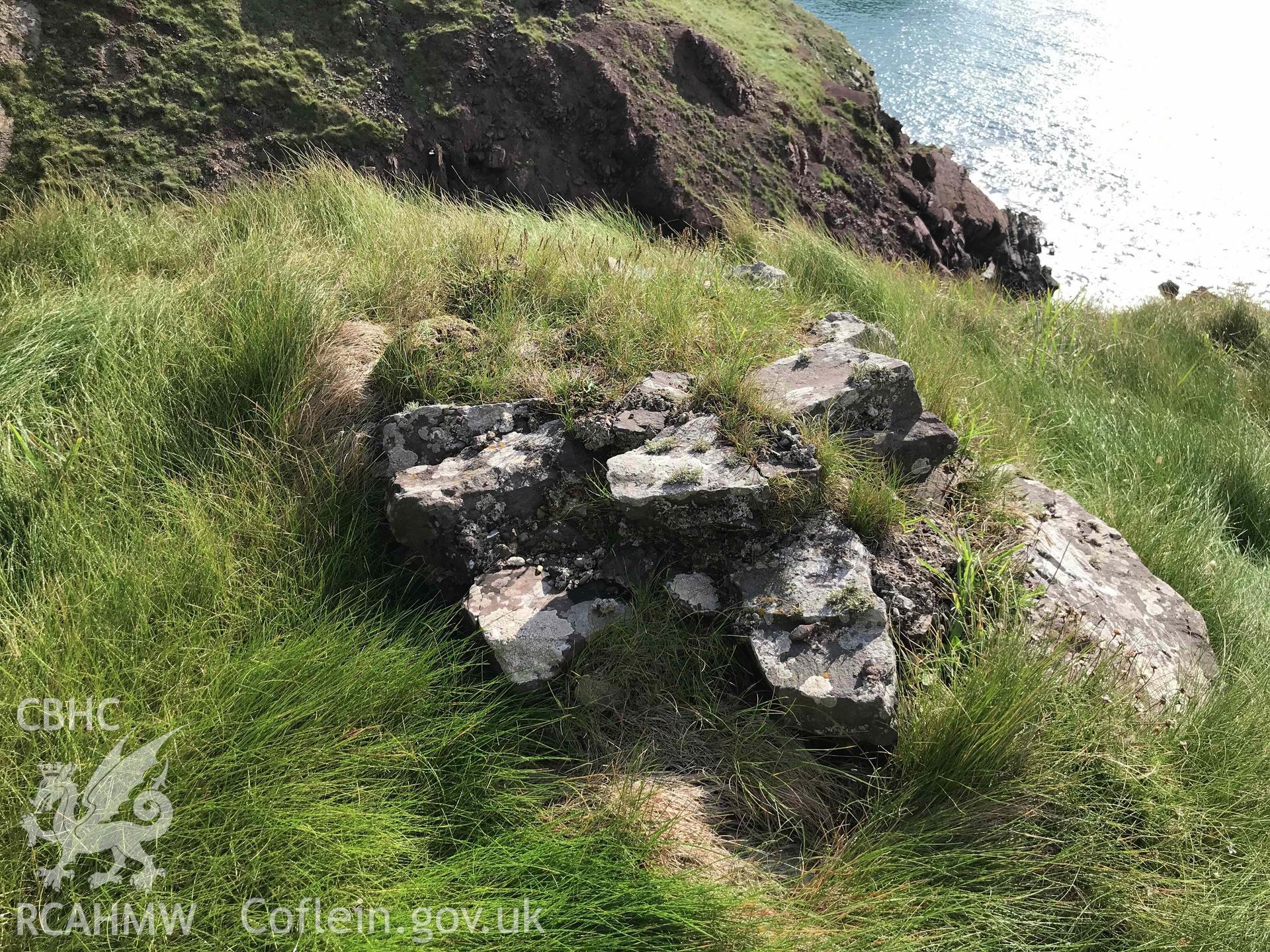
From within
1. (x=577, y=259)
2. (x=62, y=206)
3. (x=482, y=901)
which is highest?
(x=577, y=259)

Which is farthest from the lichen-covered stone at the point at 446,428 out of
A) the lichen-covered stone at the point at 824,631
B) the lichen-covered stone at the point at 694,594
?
the lichen-covered stone at the point at 824,631

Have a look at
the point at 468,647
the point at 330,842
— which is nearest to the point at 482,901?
the point at 330,842

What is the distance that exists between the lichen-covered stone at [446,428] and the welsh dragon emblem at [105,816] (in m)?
1.35

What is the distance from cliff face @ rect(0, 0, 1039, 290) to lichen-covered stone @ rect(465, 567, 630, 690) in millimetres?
4426

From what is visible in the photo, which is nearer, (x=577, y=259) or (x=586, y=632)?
(x=586, y=632)

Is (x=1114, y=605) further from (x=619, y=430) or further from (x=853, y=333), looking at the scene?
(x=619, y=430)

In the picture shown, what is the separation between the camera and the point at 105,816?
184cm

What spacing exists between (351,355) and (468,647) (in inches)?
57.8

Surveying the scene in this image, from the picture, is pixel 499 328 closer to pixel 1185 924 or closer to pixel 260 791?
pixel 260 791

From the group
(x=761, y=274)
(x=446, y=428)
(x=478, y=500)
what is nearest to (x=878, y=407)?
(x=478, y=500)

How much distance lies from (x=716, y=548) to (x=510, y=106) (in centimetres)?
617

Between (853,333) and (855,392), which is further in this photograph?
(853,333)

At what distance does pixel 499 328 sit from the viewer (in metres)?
3.53

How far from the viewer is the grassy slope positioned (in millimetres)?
2016
